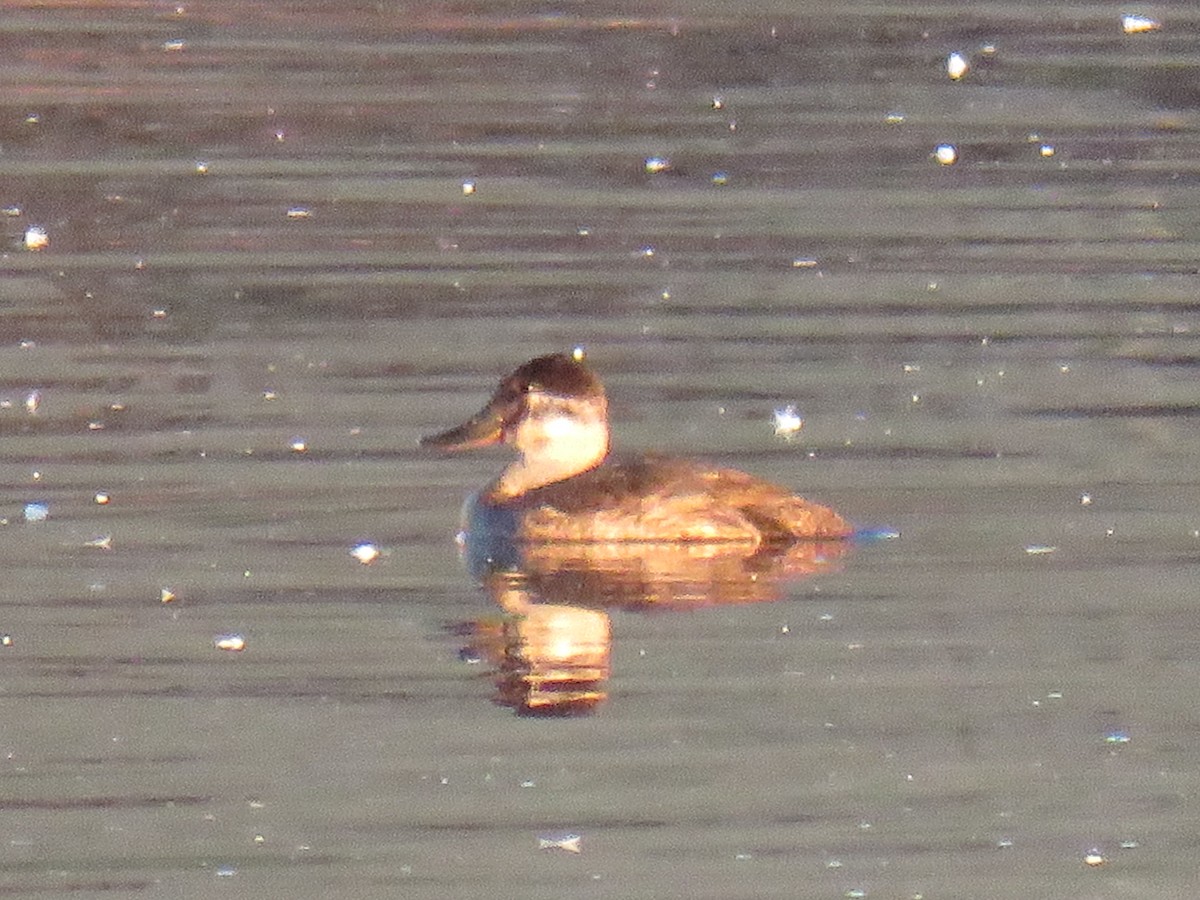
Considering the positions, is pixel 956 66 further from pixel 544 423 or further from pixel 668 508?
pixel 668 508

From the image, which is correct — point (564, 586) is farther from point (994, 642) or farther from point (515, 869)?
point (515, 869)

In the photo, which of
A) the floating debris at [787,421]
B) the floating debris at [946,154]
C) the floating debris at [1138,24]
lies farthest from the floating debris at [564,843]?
the floating debris at [1138,24]

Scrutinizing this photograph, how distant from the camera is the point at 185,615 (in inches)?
411

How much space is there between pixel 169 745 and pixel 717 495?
2.95 meters

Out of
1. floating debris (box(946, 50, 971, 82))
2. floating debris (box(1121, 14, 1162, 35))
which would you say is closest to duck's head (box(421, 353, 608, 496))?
floating debris (box(946, 50, 971, 82))

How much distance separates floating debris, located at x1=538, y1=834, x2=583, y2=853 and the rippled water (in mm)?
24

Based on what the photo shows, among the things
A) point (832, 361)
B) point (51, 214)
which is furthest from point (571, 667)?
point (51, 214)

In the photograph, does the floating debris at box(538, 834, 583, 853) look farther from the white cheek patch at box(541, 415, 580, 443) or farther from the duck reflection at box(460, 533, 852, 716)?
the white cheek patch at box(541, 415, 580, 443)

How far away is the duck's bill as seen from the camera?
12.5m

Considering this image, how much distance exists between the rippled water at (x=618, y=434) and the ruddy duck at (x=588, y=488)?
0.79 ft

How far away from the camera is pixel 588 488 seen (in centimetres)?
1200

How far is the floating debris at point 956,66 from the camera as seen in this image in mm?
21641

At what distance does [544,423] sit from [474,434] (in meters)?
0.25

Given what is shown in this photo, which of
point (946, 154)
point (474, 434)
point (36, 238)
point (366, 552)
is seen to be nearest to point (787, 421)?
point (474, 434)
